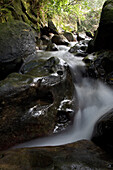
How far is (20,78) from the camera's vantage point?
8.68 feet

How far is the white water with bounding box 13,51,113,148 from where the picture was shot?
2.31 meters

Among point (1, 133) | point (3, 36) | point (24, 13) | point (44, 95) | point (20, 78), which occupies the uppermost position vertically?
point (24, 13)

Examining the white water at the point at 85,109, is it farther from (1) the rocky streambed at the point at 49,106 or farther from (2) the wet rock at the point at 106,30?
(2) the wet rock at the point at 106,30

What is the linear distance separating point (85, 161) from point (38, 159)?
0.55 m

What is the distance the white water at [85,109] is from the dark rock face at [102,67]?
25 cm

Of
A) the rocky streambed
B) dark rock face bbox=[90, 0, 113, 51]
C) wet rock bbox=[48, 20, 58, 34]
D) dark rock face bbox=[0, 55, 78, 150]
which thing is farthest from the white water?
wet rock bbox=[48, 20, 58, 34]

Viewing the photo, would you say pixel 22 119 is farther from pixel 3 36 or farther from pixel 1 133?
pixel 3 36

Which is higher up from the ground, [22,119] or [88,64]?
Answer: [88,64]

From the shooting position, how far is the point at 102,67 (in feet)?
13.8

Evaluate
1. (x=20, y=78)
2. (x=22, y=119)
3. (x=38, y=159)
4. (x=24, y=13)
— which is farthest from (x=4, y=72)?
(x=24, y=13)

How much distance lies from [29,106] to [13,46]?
289 cm

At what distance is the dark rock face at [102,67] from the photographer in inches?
158

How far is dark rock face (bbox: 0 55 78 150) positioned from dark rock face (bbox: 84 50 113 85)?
5.71 feet

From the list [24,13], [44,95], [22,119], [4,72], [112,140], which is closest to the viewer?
[112,140]
